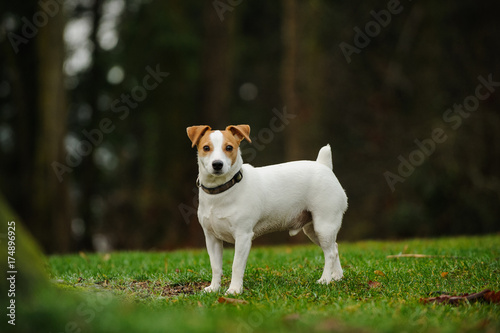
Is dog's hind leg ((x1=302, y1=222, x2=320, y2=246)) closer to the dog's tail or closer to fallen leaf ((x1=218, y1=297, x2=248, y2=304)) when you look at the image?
the dog's tail

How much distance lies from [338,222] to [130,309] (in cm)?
261

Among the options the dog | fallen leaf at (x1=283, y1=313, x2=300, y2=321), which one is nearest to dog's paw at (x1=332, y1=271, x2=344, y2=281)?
the dog

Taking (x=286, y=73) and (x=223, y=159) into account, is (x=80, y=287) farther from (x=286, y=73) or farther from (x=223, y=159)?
(x=286, y=73)

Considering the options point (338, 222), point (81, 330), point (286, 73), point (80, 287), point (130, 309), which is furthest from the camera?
point (286, 73)

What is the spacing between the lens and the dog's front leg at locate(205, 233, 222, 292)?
18.5 ft

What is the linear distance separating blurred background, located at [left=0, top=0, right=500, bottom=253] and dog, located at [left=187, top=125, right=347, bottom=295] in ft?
26.5

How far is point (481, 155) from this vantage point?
15.2 metres

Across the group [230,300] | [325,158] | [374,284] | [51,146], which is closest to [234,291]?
[230,300]

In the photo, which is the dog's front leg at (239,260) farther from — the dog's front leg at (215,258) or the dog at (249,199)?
the dog's front leg at (215,258)

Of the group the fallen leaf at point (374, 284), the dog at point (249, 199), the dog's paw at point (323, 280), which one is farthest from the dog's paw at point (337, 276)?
the fallen leaf at point (374, 284)

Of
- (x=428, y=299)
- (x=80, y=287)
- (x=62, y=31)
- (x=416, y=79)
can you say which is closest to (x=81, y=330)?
(x=80, y=287)

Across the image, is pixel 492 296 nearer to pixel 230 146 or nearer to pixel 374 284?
pixel 374 284

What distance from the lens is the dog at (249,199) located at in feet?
17.5

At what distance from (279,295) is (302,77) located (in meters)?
10.2
